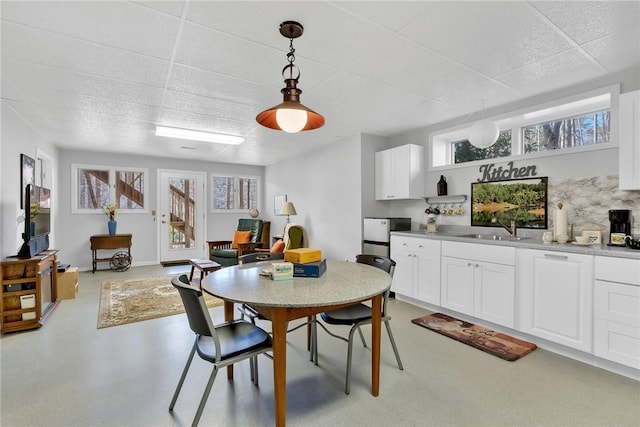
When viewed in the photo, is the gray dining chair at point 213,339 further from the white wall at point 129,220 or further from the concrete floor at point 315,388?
the white wall at point 129,220

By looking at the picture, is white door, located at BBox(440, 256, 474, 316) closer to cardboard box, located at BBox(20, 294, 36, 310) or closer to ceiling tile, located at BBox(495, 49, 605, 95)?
ceiling tile, located at BBox(495, 49, 605, 95)

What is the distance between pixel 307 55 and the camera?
233 centimetres

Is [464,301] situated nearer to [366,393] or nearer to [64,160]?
[366,393]

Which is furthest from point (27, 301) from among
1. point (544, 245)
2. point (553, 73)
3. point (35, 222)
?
point (553, 73)

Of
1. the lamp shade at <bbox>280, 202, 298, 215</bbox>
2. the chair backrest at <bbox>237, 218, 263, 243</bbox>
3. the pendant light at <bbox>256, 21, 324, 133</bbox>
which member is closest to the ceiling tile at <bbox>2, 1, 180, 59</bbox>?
the pendant light at <bbox>256, 21, 324, 133</bbox>

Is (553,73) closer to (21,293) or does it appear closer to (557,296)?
(557,296)

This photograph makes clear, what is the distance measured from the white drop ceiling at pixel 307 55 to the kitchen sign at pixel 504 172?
0.70m

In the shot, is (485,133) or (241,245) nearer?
(485,133)

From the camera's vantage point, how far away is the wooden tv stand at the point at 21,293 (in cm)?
308

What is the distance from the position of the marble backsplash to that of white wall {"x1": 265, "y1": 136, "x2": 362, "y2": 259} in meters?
2.40

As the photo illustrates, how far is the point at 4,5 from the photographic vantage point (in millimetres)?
1736

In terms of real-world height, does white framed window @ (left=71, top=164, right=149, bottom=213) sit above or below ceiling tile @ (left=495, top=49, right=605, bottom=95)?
below

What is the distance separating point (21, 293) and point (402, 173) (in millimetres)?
4619

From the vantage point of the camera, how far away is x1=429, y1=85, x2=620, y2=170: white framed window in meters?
2.84
